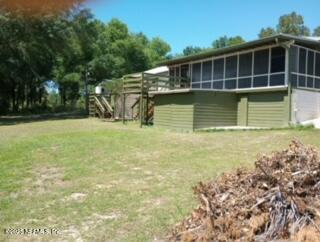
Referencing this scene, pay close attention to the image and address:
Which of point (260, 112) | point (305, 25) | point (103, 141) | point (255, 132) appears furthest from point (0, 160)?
point (305, 25)

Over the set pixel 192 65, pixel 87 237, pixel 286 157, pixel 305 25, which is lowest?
pixel 87 237

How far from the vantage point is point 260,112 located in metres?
17.6

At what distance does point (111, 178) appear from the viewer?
25.5ft

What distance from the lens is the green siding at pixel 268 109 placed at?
54.2 ft

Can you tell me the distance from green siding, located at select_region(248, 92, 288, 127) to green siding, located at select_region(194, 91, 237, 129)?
2.71 ft

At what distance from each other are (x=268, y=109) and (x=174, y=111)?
160 inches

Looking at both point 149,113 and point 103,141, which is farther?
point 149,113

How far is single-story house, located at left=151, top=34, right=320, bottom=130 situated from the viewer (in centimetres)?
1662

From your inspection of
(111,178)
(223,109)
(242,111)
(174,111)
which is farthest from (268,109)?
(111,178)

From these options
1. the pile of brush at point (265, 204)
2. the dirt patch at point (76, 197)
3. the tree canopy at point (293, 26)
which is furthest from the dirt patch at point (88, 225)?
the tree canopy at point (293, 26)

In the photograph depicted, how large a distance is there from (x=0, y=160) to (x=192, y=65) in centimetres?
1527

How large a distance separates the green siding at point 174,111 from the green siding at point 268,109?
282cm

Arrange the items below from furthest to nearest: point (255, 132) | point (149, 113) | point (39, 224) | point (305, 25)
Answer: point (305, 25) < point (149, 113) < point (255, 132) < point (39, 224)

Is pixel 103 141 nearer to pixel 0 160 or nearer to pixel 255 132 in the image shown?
pixel 0 160
